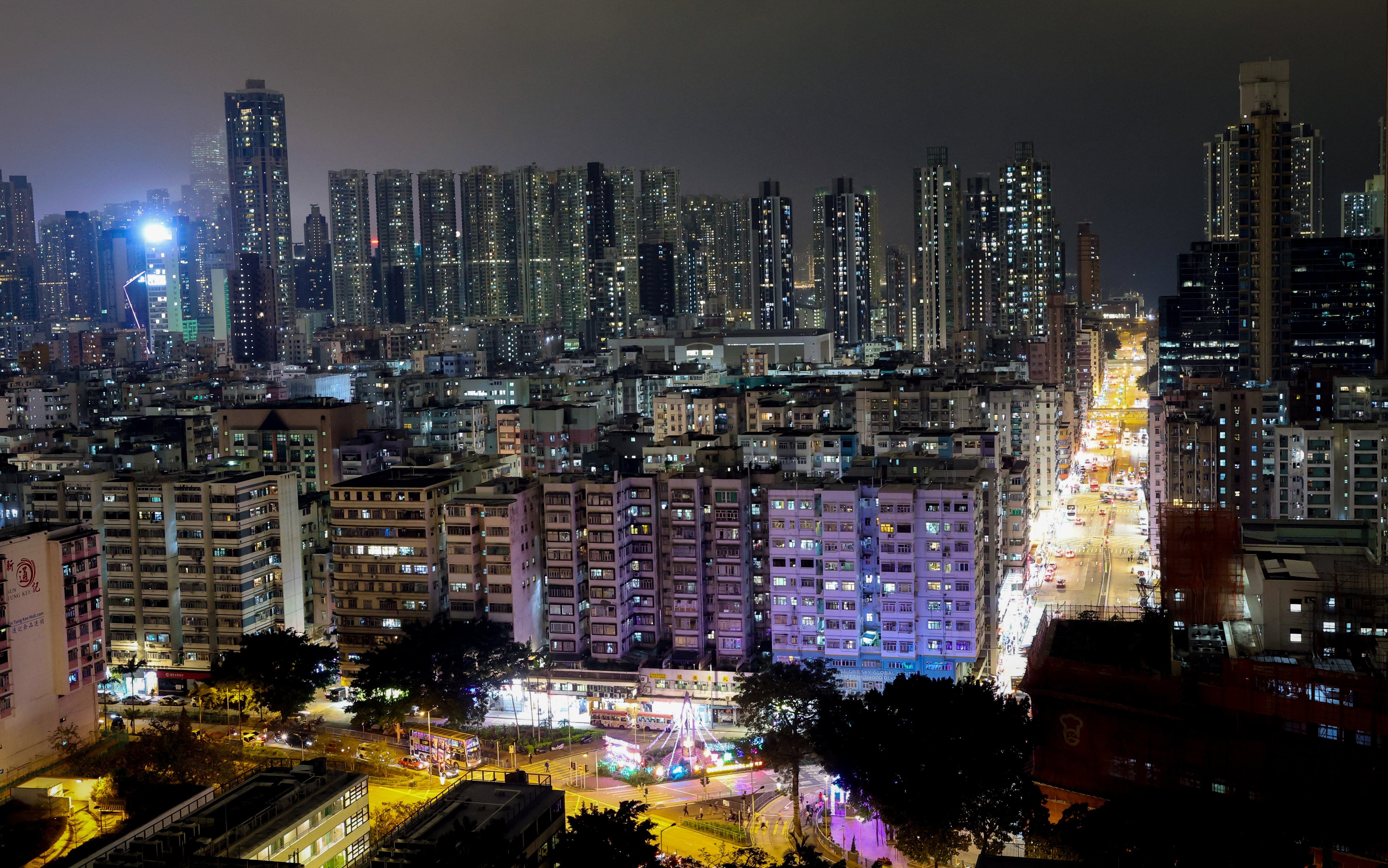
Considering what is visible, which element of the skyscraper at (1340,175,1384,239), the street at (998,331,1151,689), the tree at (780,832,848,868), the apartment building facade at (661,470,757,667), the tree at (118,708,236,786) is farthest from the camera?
the skyscraper at (1340,175,1384,239)

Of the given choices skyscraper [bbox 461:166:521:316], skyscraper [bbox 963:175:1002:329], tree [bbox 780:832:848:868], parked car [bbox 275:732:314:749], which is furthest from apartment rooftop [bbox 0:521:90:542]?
skyscraper [bbox 461:166:521:316]

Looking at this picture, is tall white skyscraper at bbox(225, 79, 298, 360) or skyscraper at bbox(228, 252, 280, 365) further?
tall white skyscraper at bbox(225, 79, 298, 360)

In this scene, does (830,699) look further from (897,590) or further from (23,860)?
(23,860)

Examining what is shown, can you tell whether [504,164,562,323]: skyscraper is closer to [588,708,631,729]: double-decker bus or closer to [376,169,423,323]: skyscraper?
[376,169,423,323]: skyscraper

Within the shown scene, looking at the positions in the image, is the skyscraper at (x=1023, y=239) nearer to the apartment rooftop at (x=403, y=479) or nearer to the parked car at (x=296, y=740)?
the apartment rooftop at (x=403, y=479)

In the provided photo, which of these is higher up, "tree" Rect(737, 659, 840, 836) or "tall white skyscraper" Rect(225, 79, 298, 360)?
"tall white skyscraper" Rect(225, 79, 298, 360)

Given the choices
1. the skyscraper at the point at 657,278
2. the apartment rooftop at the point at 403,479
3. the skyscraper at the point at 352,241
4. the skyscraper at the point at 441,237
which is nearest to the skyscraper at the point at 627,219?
the skyscraper at the point at 657,278
